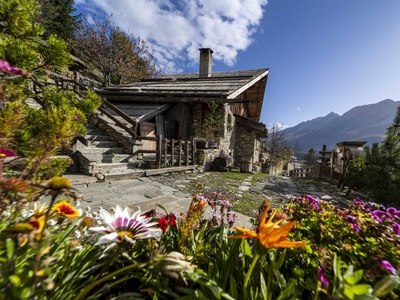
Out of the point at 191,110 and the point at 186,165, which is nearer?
the point at 186,165

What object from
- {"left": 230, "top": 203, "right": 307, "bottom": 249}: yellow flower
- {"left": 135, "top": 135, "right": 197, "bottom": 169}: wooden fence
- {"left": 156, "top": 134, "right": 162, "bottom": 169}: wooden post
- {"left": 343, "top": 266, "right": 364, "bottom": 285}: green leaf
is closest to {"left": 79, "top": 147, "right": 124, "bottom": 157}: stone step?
{"left": 135, "top": 135, "right": 197, "bottom": 169}: wooden fence

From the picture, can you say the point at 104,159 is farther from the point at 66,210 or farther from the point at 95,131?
the point at 66,210

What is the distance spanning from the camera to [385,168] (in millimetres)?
5000

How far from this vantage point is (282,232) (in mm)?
713

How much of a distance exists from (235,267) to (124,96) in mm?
11091

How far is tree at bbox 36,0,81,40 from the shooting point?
18.5 metres

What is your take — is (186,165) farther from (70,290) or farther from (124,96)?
(70,290)

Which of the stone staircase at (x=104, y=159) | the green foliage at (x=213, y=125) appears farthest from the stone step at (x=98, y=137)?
the green foliage at (x=213, y=125)

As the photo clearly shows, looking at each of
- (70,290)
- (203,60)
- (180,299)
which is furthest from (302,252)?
(203,60)

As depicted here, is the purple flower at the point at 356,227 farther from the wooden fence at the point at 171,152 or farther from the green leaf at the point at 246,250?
the wooden fence at the point at 171,152

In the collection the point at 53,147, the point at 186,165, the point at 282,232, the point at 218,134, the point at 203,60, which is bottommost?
the point at 186,165

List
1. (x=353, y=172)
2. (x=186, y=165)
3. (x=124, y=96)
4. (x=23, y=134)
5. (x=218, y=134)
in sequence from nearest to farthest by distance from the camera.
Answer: (x=23, y=134) → (x=353, y=172) → (x=186, y=165) → (x=218, y=134) → (x=124, y=96)

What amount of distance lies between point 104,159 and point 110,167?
545 mm

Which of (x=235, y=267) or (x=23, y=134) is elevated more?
(x=23, y=134)
